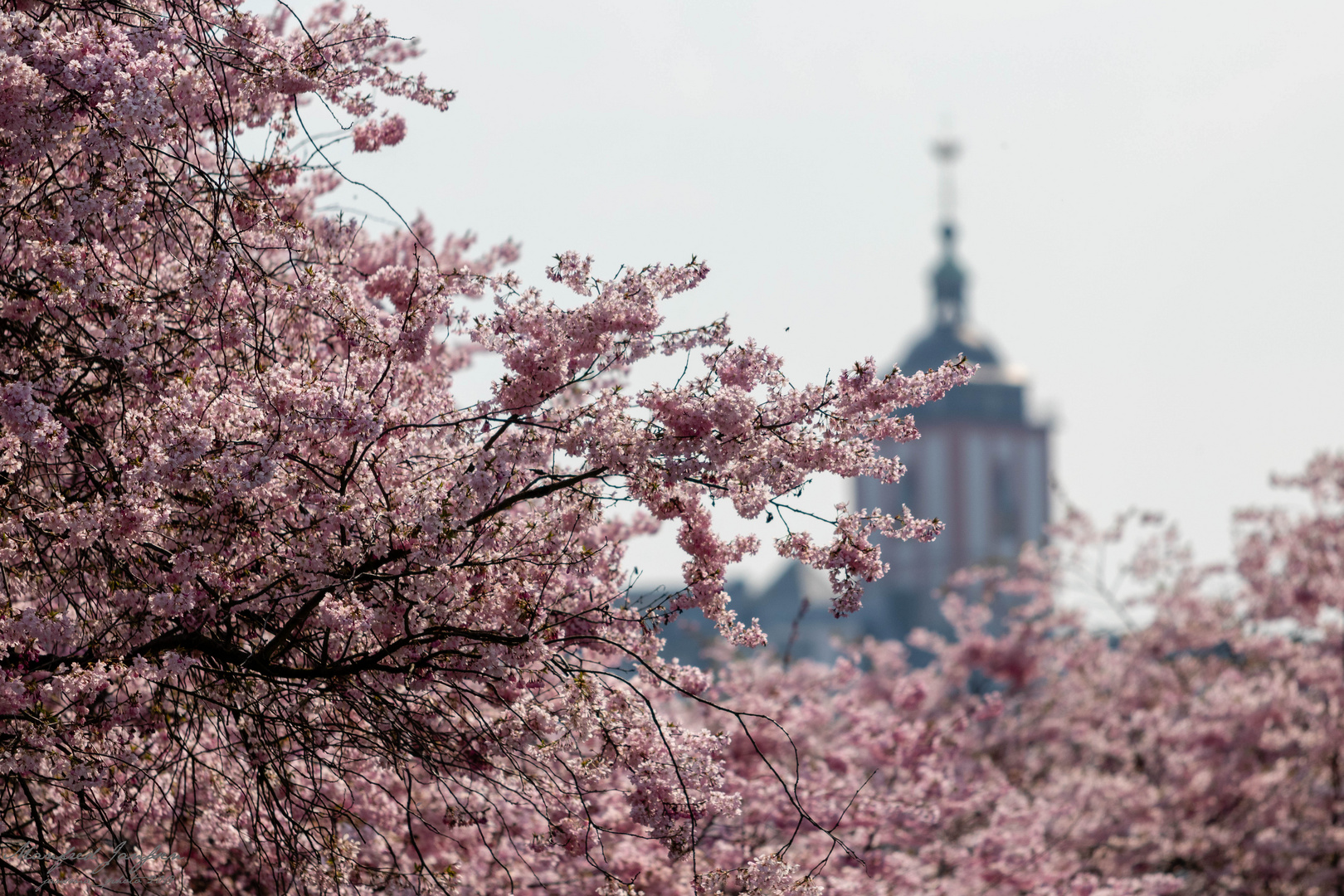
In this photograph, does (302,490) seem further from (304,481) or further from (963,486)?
(963,486)

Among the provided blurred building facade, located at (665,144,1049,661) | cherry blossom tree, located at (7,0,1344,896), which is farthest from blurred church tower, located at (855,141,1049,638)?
cherry blossom tree, located at (7,0,1344,896)

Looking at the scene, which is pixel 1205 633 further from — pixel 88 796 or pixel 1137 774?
pixel 88 796

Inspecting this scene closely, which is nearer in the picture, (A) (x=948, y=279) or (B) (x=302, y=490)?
(B) (x=302, y=490)

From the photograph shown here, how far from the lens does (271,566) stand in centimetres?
420

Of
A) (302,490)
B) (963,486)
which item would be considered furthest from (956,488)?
(302,490)

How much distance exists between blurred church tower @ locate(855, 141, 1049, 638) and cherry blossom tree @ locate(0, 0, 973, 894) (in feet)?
205

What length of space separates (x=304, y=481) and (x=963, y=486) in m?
67.8

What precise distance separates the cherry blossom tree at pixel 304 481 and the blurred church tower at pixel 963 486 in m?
62.5

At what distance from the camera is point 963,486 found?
70.3m

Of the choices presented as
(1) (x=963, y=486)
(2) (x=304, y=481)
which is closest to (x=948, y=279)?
(1) (x=963, y=486)

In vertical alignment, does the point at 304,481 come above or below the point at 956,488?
below

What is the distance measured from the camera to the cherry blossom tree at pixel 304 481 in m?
3.98

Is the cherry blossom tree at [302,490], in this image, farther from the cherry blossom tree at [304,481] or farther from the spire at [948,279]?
the spire at [948,279]

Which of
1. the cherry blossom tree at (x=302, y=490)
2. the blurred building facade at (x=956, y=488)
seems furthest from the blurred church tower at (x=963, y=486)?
the cherry blossom tree at (x=302, y=490)
